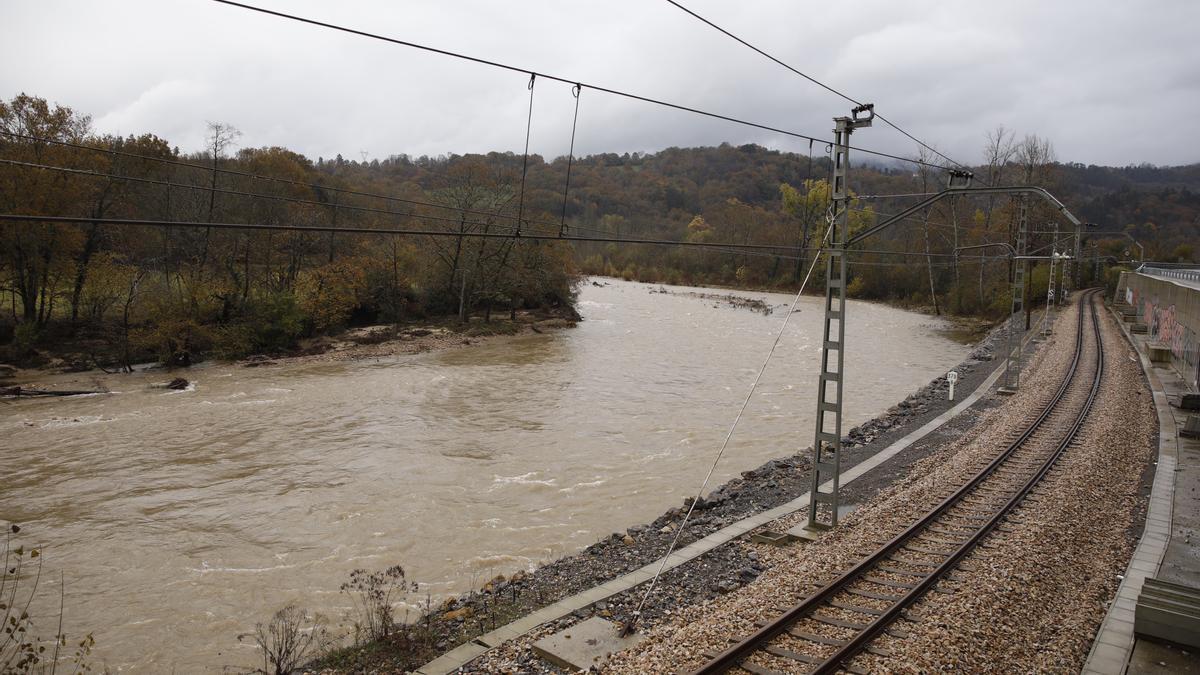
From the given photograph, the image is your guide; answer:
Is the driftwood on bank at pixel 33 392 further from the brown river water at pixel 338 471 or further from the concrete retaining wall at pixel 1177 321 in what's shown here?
the concrete retaining wall at pixel 1177 321

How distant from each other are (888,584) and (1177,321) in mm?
28173

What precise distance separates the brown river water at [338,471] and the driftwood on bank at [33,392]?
1068 mm

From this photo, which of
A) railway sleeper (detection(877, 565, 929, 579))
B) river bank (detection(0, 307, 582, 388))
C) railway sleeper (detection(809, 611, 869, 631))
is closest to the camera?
railway sleeper (detection(809, 611, 869, 631))

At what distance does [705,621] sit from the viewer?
8391 mm

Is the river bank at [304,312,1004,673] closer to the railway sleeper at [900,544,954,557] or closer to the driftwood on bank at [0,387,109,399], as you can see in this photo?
the railway sleeper at [900,544,954,557]

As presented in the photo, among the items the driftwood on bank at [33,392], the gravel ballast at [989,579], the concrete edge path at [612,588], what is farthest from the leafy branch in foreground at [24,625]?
the driftwood on bank at [33,392]

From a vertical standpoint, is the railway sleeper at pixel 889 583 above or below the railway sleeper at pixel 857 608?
above

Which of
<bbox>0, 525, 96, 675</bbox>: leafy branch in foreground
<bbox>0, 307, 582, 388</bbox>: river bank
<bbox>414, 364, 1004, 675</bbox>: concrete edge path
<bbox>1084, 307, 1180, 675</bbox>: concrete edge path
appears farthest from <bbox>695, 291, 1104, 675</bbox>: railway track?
<bbox>0, 307, 582, 388</bbox>: river bank

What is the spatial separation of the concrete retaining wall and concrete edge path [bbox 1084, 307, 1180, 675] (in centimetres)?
838

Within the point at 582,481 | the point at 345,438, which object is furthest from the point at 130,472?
the point at 582,481

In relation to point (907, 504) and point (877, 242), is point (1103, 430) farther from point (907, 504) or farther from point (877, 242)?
point (877, 242)

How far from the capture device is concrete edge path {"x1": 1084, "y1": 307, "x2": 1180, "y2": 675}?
24.8 ft

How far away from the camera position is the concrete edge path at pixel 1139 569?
24.8 ft

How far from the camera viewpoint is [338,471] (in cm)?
1669
